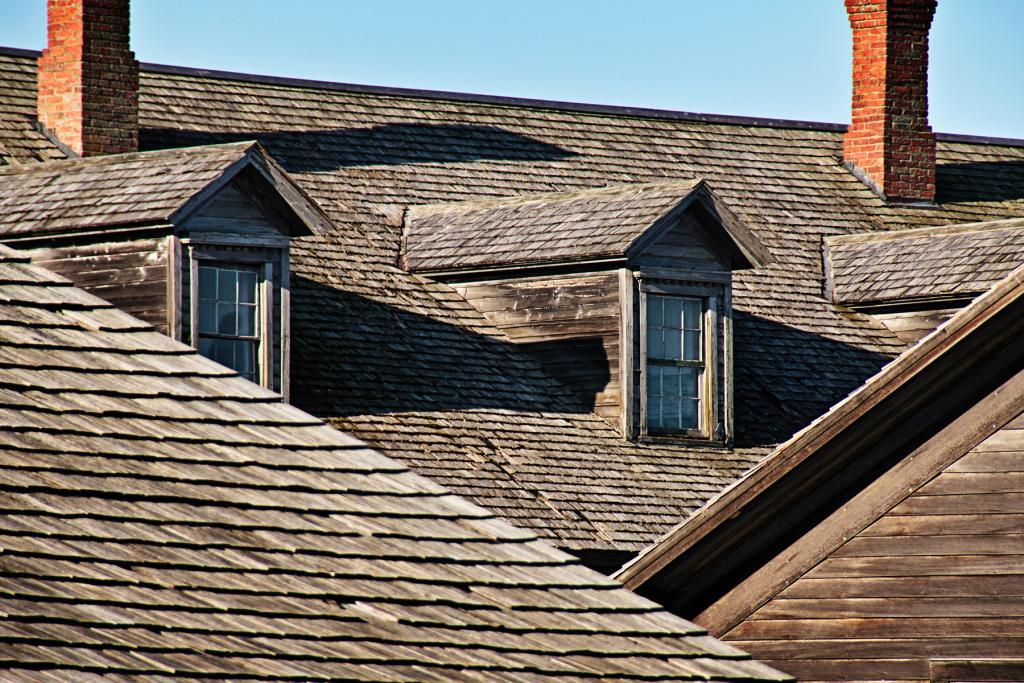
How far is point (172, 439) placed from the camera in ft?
22.7

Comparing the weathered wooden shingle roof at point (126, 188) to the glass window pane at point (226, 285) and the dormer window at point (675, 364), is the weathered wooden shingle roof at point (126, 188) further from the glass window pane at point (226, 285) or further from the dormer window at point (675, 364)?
the dormer window at point (675, 364)

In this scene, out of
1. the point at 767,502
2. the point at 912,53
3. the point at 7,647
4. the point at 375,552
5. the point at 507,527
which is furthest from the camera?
the point at 912,53

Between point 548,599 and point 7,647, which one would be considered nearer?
point 7,647

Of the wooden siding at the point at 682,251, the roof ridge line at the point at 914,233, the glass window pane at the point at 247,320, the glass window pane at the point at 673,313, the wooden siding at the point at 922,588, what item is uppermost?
the roof ridge line at the point at 914,233

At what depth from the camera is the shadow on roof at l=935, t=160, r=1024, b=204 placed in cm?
2272

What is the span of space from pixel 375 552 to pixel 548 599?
27.9 inches

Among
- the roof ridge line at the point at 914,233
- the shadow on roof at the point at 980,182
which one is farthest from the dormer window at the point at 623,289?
the shadow on roof at the point at 980,182

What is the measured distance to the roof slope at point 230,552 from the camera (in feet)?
19.2

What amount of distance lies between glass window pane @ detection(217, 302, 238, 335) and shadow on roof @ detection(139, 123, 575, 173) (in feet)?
10.1

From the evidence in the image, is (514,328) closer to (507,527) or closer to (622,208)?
(622,208)

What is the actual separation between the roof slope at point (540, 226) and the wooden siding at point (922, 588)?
6.78 meters

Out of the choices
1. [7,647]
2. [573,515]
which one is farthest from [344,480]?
[573,515]

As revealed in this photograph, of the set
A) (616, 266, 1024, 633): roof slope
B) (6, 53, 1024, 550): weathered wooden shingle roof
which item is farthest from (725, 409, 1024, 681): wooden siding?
(6, 53, 1024, 550): weathered wooden shingle roof

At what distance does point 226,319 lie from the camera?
15211mm
